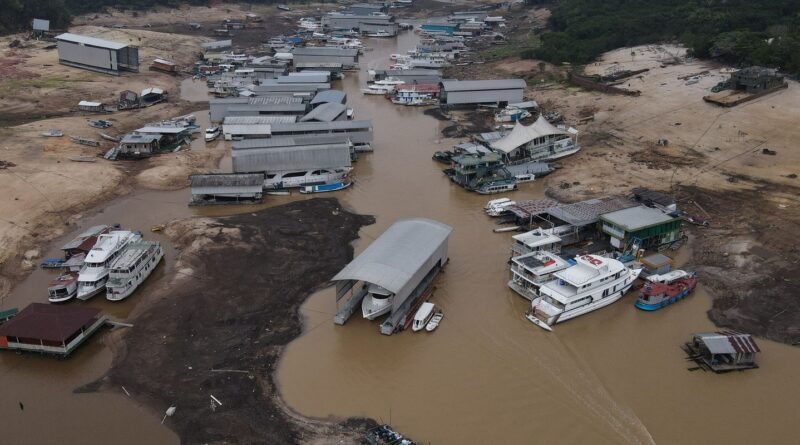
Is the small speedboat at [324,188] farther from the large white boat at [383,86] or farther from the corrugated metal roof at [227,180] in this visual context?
the large white boat at [383,86]

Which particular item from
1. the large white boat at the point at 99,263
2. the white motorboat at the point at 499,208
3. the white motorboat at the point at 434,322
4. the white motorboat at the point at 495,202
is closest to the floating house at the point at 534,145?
the white motorboat at the point at 495,202

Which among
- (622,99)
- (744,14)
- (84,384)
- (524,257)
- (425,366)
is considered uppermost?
(744,14)

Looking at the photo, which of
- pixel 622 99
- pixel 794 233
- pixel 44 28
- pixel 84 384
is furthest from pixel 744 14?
pixel 44 28

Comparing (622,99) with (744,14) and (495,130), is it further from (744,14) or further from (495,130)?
(744,14)

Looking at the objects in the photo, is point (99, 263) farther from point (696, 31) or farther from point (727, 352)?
point (696, 31)

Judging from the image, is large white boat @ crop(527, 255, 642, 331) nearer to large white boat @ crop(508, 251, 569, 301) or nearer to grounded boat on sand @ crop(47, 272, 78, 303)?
A: large white boat @ crop(508, 251, 569, 301)

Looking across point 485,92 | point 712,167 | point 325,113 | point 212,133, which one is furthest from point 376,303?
point 485,92

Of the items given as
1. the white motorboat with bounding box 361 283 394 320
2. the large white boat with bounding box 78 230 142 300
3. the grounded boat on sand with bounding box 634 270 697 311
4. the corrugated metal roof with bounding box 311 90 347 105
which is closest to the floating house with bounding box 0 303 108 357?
the large white boat with bounding box 78 230 142 300
